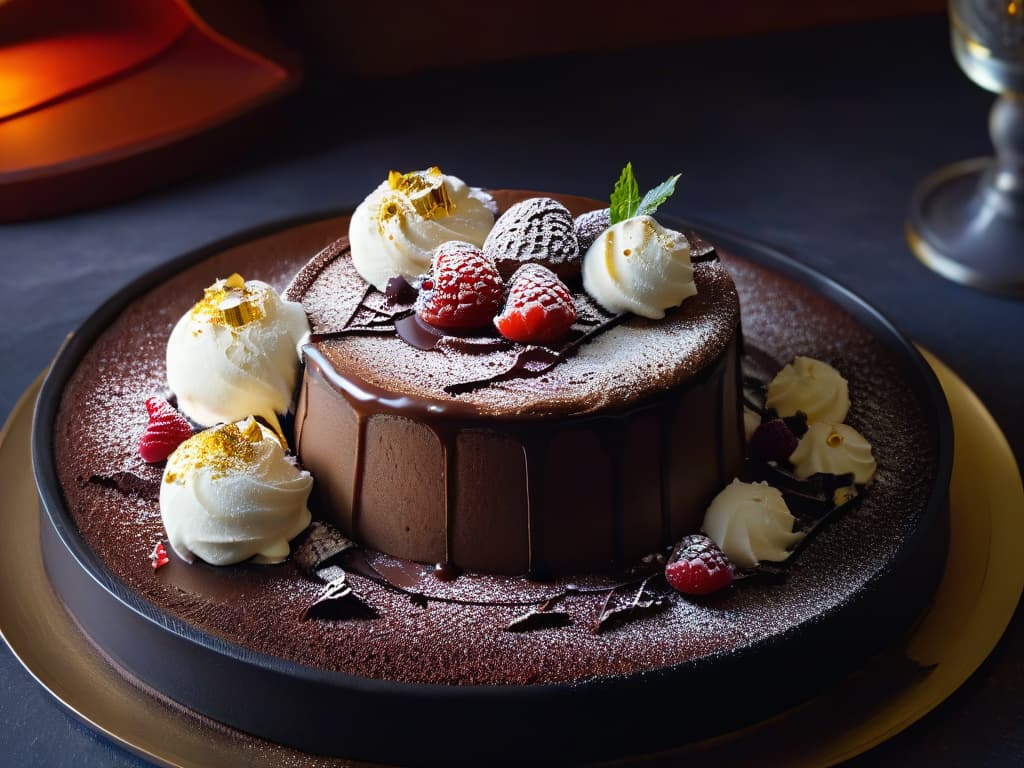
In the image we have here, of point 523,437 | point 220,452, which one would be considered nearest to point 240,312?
point 220,452

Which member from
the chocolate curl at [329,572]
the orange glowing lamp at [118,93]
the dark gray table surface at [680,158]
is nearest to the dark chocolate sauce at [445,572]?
the chocolate curl at [329,572]

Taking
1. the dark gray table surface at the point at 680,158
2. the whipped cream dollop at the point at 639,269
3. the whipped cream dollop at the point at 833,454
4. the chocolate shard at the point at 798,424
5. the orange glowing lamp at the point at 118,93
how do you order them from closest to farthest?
1. the whipped cream dollop at the point at 639,269
2. the whipped cream dollop at the point at 833,454
3. the chocolate shard at the point at 798,424
4. the dark gray table surface at the point at 680,158
5. the orange glowing lamp at the point at 118,93

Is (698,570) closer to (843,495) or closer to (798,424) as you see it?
(843,495)

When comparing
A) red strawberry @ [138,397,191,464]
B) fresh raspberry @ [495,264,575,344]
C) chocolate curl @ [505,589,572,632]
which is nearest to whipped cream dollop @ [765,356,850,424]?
fresh raspberry @ [495,264,575,344]

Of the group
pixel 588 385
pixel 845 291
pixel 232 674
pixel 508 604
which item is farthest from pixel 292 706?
pixel 845 291

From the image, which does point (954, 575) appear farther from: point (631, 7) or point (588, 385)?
point (631, 7)

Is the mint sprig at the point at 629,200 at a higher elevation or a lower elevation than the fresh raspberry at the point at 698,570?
higher

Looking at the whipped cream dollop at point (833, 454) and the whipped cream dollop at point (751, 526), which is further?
the whipped cream dollop at point (833, 454)

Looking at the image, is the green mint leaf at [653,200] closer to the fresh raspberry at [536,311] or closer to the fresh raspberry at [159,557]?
the fresh raspberry at [536,311]
